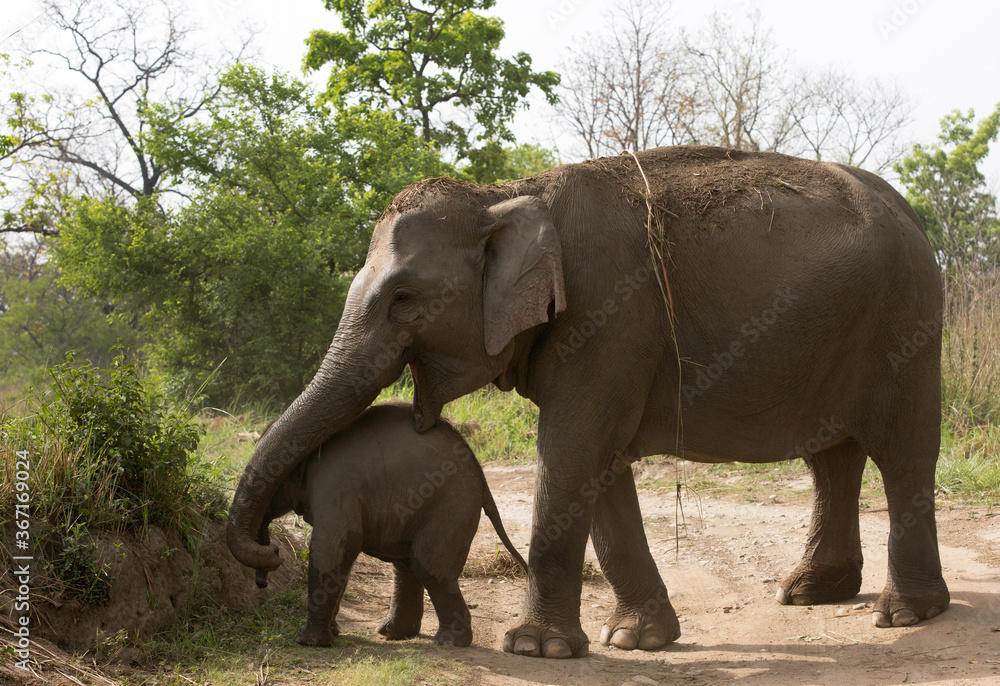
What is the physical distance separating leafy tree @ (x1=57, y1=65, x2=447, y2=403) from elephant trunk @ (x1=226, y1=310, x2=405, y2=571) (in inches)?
443

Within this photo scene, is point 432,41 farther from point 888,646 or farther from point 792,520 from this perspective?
point 888,646

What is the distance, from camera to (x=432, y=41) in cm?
2464

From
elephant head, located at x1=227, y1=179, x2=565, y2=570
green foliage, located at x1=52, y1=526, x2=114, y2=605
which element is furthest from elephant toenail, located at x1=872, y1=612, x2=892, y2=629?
green foliage, located at x1=52, y1=526, x2=114, y2=605

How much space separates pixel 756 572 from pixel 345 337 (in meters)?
4.14

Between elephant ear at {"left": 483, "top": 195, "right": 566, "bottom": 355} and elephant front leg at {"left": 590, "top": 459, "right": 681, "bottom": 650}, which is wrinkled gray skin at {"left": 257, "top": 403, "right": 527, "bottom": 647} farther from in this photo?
elephant front leg at {"left": 590, "top": 459, "right": 681, "bottom": 650}

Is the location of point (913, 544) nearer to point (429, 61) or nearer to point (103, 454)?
point (103, 454)

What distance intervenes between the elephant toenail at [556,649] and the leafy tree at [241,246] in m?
11.7

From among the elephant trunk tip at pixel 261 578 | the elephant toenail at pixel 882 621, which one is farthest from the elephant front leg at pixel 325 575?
the elephant toenail at pixel 882 621

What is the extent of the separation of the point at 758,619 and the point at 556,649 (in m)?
1.80

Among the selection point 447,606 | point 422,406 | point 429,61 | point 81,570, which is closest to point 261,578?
point 81,570

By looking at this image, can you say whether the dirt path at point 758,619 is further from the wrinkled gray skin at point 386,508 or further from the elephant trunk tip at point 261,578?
the elephant trunk tip at point 261,578

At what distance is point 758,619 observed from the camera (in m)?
6.07

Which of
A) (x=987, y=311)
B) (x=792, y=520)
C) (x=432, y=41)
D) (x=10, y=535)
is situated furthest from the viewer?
(x=432, y=41)

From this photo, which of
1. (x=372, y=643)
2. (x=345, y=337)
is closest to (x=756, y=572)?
(x=372, y=643)
